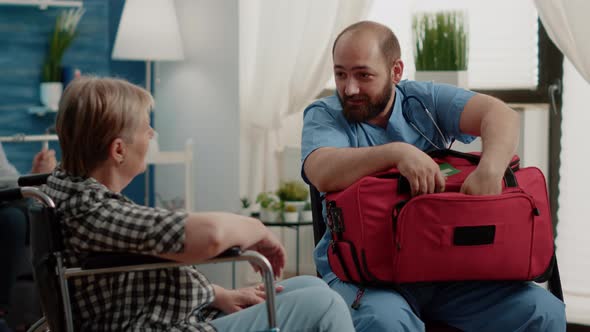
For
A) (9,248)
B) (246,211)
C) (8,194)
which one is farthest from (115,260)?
(246,211)

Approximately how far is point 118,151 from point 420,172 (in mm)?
688

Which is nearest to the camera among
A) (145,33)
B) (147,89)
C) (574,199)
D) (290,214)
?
(574,199)

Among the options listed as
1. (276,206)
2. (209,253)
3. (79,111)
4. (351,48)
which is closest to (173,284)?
(209,253)

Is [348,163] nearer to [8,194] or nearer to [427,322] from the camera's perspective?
[427,322]

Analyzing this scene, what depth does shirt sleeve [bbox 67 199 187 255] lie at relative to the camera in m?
1.50

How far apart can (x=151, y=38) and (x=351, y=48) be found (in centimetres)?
209

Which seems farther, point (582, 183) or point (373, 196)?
point (582, 183)

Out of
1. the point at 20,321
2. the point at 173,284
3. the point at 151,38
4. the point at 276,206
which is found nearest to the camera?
the point at 173,284

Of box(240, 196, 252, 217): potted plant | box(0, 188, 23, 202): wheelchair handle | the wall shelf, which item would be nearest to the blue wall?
the wall shelf

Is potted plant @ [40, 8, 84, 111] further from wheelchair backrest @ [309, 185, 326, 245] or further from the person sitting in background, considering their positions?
wheelchair backrest @ [309, 185, 326, 245]

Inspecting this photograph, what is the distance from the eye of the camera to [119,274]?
5.28 feet

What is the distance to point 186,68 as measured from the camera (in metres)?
4.33

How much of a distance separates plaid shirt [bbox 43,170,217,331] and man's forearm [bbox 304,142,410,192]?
509mm

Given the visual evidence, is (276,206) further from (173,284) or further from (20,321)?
(173,284)
